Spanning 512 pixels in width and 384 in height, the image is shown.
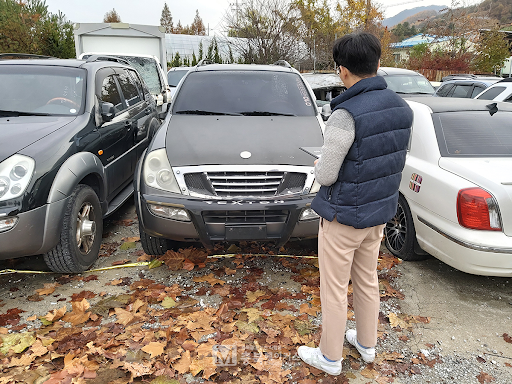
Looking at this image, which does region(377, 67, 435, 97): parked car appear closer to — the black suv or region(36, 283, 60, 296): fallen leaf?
the black suv

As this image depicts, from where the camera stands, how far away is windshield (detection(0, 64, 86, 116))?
414cm

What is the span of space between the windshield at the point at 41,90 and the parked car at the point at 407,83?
823 centimetres

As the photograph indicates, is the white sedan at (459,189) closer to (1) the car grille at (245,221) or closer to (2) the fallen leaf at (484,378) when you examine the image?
(2) the fallen leaf at (484,378)

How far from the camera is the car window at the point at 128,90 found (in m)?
5.54

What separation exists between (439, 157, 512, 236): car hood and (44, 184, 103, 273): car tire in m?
3.25

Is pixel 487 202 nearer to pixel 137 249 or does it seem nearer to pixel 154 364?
pixel 154 364

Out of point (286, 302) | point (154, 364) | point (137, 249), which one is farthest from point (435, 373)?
point (137, 249)

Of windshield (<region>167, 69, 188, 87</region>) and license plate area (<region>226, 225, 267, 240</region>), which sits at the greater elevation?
windshield (<region>167, 69, 188, 87</region>)

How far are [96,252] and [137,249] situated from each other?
499 mm

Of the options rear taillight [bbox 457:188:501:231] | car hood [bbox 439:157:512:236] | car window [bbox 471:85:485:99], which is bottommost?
rear taillight [bbox 457:188:501:231]

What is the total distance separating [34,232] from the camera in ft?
10.4

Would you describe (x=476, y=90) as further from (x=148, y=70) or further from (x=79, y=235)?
(x=79, y=235)

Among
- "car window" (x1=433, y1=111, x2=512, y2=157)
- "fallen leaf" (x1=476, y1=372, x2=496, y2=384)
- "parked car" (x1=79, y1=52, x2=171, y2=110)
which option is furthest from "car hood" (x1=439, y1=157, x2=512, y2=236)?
"parked car" (x1=79, y1=52, x2=171, y2=110)

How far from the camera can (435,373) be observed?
2635mm
